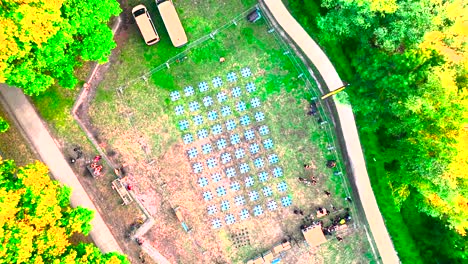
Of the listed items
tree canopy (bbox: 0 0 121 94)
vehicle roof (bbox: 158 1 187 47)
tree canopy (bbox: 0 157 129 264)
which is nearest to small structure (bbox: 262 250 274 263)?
tree canopy (bbox: 0 157 129 264)

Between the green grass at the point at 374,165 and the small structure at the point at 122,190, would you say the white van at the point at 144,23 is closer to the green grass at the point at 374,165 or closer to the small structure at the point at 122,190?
the green grass at the point at 374,165

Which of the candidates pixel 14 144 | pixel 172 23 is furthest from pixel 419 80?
pixel 14 144

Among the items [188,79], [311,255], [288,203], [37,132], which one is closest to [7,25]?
[37,132]

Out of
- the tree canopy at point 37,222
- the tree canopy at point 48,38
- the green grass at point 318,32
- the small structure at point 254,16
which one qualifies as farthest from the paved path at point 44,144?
the green grass at point 318,32

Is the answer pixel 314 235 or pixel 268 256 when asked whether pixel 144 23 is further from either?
pixel 314 235

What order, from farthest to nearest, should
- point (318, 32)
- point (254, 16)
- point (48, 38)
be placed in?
point (254, 16) → point (318, 32) → point (48, 38)

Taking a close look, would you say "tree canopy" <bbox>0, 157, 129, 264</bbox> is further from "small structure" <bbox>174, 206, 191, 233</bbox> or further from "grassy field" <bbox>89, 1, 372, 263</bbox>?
"grassy field" <bbox>89, 1, 372, 263</bbox>
